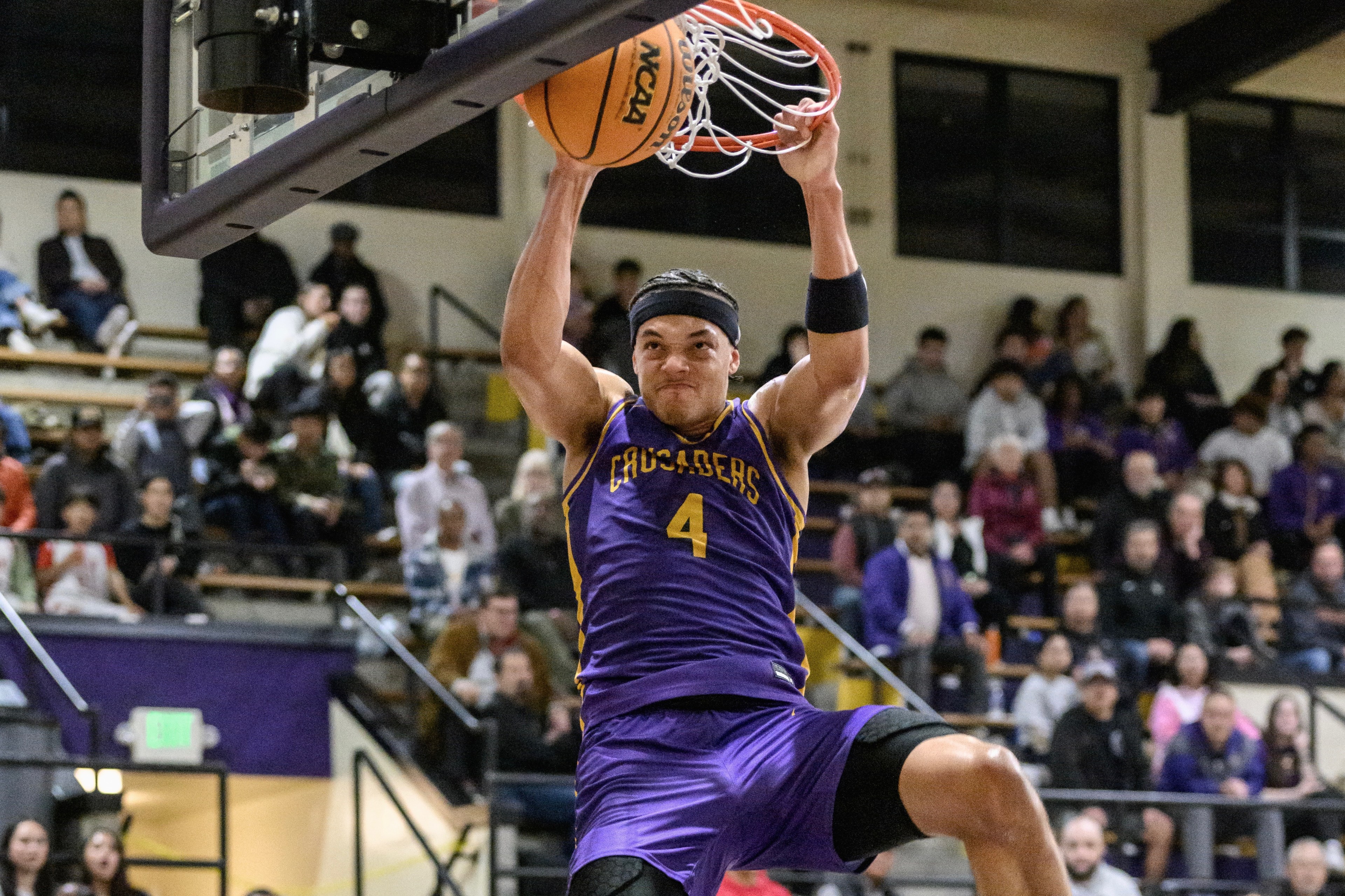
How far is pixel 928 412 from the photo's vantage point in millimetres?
15398

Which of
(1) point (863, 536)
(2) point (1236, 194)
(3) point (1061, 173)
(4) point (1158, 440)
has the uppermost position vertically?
(3) point (1061, 173)

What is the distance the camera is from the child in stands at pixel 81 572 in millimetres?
10906

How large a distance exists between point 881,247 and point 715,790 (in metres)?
13.3

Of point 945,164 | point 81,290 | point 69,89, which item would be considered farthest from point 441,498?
point 945,164

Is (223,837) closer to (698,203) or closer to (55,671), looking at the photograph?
(55,671)

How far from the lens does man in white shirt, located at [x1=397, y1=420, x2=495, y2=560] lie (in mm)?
11797

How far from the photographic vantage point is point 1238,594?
13625 mm

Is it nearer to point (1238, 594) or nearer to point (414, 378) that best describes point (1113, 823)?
point (1238, 594)

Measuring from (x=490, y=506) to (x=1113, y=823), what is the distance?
495 cm

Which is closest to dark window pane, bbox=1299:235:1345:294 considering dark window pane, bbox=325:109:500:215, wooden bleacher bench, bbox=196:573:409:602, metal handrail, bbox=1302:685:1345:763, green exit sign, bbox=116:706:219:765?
metal handrail, bbox=1302:685:1345:763

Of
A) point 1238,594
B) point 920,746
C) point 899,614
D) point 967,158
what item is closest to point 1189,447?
point 1238,594

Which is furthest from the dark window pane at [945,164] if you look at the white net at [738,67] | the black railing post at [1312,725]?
the white net at [738,67]

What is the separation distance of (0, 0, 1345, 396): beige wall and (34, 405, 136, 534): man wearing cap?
333 centimetres

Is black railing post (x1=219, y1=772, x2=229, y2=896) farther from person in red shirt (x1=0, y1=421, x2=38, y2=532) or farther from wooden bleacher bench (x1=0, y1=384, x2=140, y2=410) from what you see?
wooden bleacher bench (x1=0, y1=384, x2=140, y2=410)
